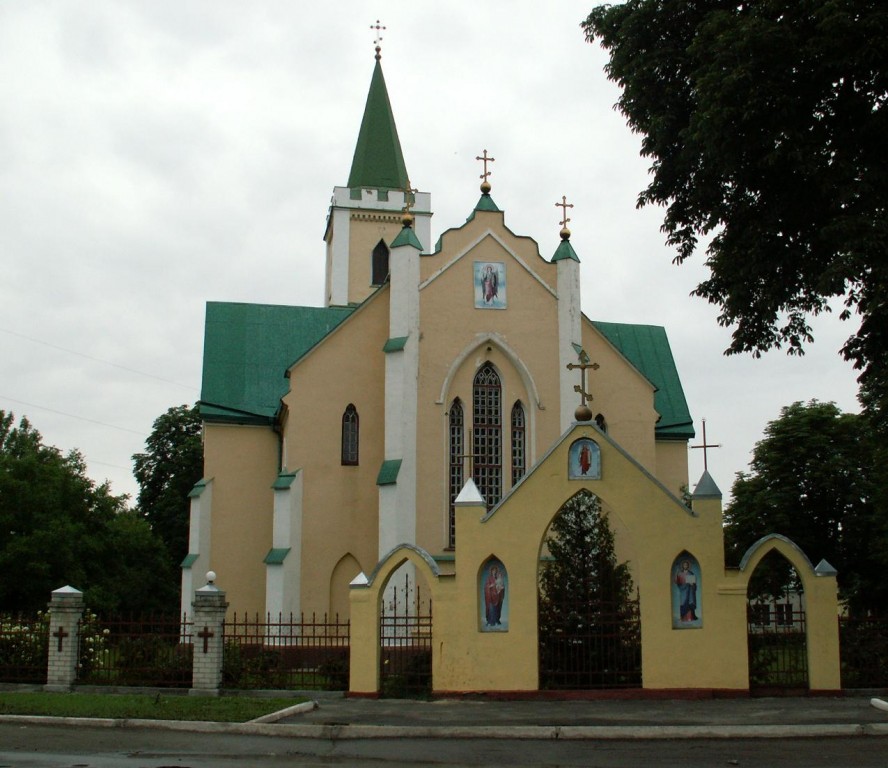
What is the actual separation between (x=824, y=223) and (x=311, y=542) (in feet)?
53.0

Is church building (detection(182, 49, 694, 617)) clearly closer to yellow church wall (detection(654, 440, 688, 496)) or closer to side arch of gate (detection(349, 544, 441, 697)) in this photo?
yellow church wall (detection(654, 440, 688, 496))

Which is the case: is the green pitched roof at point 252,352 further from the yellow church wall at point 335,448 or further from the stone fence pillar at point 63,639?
the stone fence pillar at point 63,639

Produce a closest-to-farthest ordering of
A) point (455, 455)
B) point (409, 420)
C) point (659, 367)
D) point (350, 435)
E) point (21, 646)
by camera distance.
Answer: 1. point (21, 646)
2. point (409, 420)
3. point (455, 455)
4. point (350, 435)
5. point (659, 367)

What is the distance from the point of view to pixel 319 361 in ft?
97.9

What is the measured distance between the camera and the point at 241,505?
32.1 meters

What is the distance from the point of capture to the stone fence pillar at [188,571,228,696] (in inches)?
714

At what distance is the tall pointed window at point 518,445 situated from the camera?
28703 mm

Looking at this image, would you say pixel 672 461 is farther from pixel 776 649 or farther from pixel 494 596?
pixel 494 596

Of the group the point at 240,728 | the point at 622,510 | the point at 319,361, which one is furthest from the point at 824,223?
the point at 319,361

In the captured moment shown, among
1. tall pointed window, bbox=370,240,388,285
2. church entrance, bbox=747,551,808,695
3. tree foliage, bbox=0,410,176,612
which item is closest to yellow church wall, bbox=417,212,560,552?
church entrance, bbox=747,551,808,695

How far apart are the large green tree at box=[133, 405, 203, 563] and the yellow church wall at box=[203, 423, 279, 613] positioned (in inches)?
689

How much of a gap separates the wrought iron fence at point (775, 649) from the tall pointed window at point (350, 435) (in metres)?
13.3

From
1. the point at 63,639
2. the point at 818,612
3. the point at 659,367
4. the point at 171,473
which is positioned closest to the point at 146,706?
the point at 63,639

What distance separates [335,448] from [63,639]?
11.3 meters
